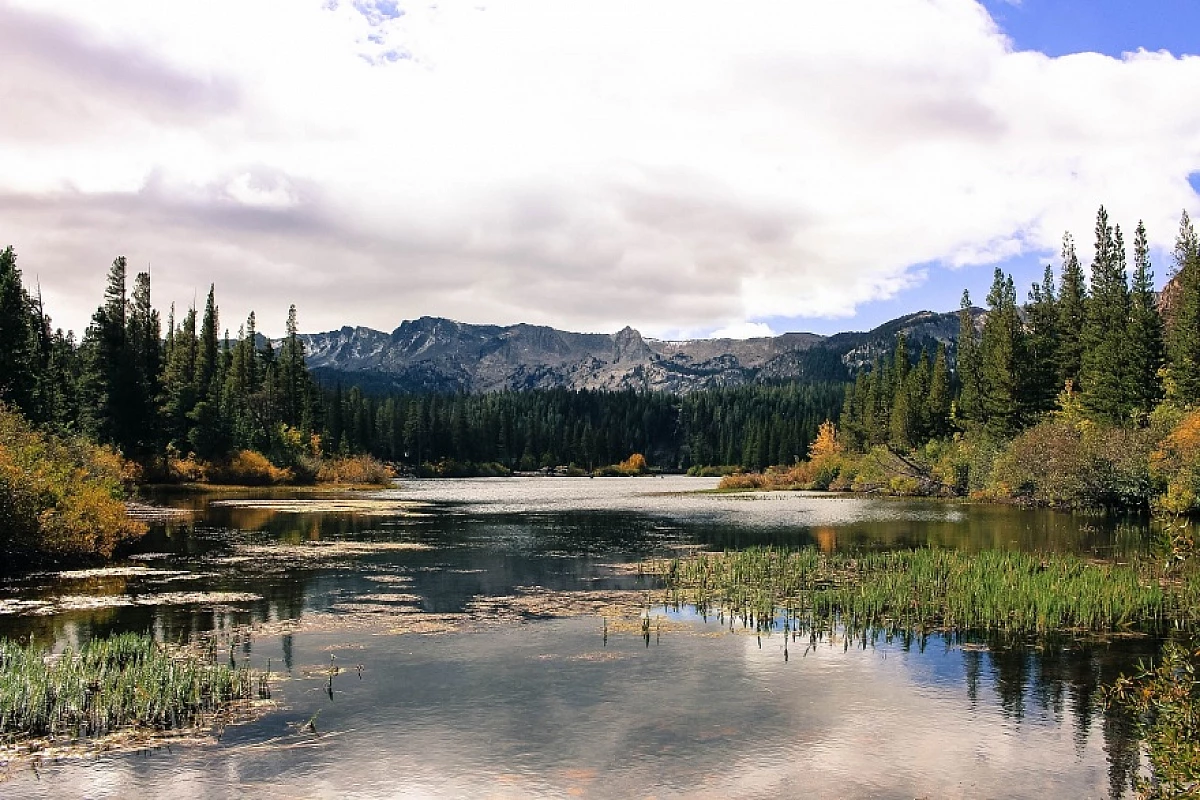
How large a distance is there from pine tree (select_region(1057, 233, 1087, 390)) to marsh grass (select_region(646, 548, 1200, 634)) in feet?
275

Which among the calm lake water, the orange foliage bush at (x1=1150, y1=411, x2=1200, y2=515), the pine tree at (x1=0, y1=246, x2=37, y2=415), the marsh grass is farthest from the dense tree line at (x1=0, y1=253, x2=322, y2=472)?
the orange foliage bush at (x1=1150, y1=411, x2=1200, y2=515)

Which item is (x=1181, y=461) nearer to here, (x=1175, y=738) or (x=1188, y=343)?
(x=1188, y=343)

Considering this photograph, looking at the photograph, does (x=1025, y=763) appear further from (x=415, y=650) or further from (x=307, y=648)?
(x=307, y=648)

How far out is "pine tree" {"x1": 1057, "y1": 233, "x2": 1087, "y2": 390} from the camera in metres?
116

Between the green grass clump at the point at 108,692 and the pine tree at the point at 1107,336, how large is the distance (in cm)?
9569

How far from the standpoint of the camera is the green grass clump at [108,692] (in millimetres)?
17328

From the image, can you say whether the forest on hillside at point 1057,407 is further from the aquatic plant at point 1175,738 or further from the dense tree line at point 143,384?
the dense tree line at point 143,384

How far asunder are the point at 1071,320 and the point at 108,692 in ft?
423

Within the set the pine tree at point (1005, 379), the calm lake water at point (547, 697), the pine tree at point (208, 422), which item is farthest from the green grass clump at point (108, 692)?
the pine tree at point (1005, 379)

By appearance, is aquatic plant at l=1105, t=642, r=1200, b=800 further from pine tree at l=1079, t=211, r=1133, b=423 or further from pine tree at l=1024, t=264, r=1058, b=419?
Result: pine tree at l=1024, t=264, r=1058, b=419

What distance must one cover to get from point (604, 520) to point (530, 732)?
54.7 meters

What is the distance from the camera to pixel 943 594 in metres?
31.9

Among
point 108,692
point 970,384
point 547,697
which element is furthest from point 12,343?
point 970,384

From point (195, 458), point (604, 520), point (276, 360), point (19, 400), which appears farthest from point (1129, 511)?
point (276, 360)
